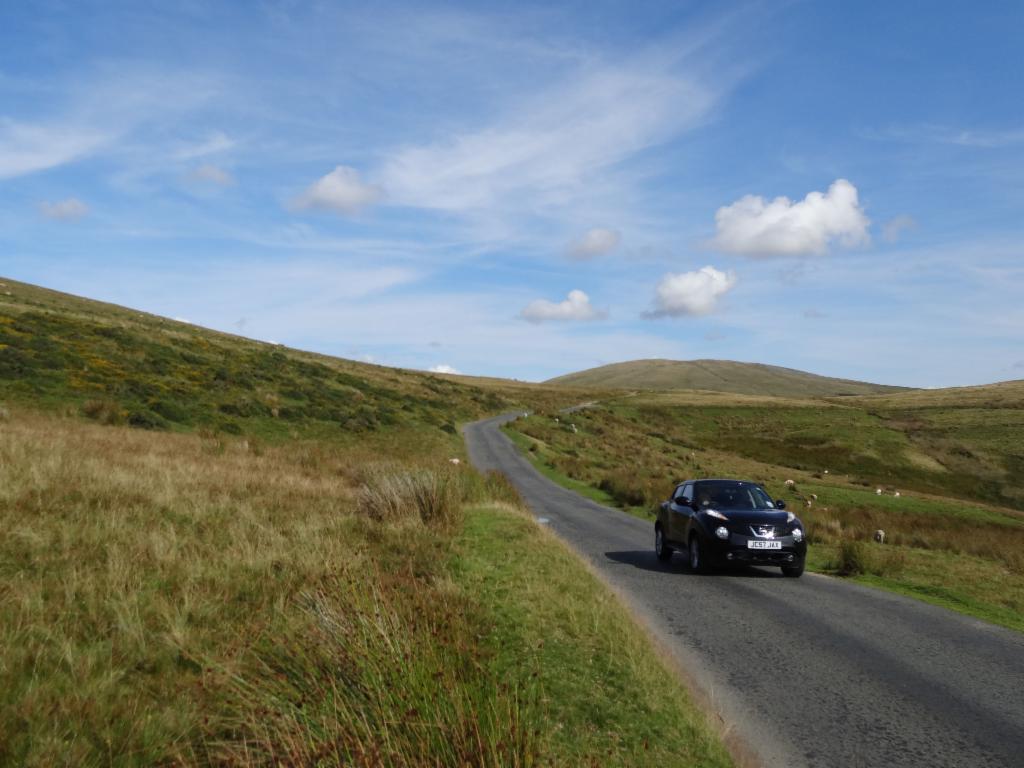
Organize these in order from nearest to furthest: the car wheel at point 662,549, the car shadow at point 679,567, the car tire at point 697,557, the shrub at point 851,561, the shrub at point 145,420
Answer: the car tire at point 697,557
the car shadow at point 679,567
the shrub at point 851,561
the car wheel at point 662,549
the shrub at point 145,420

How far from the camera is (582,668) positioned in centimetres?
598

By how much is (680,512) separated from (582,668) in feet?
27.1

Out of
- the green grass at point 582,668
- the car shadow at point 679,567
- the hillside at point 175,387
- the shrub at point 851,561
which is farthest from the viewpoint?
the hillside at point 175,387

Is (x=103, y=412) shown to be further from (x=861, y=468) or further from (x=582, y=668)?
(x=861, y=468)

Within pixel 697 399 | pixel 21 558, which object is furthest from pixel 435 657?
pixel 697 399

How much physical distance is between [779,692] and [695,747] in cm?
225

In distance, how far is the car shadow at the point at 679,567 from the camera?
43.1ft

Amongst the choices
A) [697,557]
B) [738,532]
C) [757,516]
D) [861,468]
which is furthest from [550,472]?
[861,468]

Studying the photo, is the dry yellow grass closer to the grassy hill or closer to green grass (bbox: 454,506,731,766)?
the grassy hill

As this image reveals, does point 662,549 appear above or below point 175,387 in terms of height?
below

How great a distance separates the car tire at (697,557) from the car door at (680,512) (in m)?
0.38

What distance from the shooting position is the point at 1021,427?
78.8m

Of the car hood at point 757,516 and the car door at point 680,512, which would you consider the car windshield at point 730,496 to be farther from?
the car hood at point 757,516

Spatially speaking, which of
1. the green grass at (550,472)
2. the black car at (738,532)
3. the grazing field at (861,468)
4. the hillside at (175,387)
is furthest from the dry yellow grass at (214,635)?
the green grass at (550,472)
